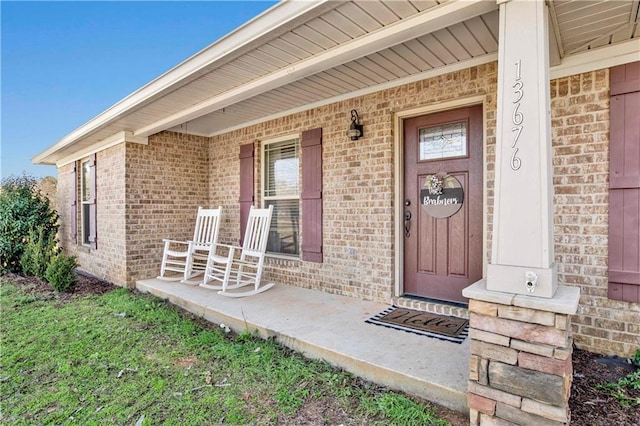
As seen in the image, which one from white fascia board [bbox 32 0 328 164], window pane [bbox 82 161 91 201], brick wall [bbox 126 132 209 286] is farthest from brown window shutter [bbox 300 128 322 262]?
window pane [bbox 82 161 91 201]

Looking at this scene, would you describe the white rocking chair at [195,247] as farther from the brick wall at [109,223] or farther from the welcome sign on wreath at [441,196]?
the welcome sign on wreath at [441,196]

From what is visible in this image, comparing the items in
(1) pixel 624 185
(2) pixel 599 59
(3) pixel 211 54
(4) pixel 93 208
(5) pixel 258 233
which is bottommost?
(5) pixel 258 233

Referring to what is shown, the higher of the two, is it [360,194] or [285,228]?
[360,194]

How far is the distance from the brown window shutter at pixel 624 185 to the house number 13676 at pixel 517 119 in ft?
4.21

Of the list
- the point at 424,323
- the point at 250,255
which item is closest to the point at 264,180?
the point at 250,255

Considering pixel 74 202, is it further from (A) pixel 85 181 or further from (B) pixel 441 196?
(B) pixel 441 196

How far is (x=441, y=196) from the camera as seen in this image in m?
3.38

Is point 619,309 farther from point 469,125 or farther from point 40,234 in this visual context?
point 40,234

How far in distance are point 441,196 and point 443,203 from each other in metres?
0.07

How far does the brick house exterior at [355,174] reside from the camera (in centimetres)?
248

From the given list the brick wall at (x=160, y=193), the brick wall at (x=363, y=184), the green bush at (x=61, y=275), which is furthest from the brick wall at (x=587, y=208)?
the green bush at (x=61, y=275)

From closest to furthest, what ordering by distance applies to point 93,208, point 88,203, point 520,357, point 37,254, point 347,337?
point 520,357 → point 347,337 → point 37,254 → point 93,208 → point 88,203

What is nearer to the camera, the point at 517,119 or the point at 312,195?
the point at 517,119

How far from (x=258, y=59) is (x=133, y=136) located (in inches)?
122
